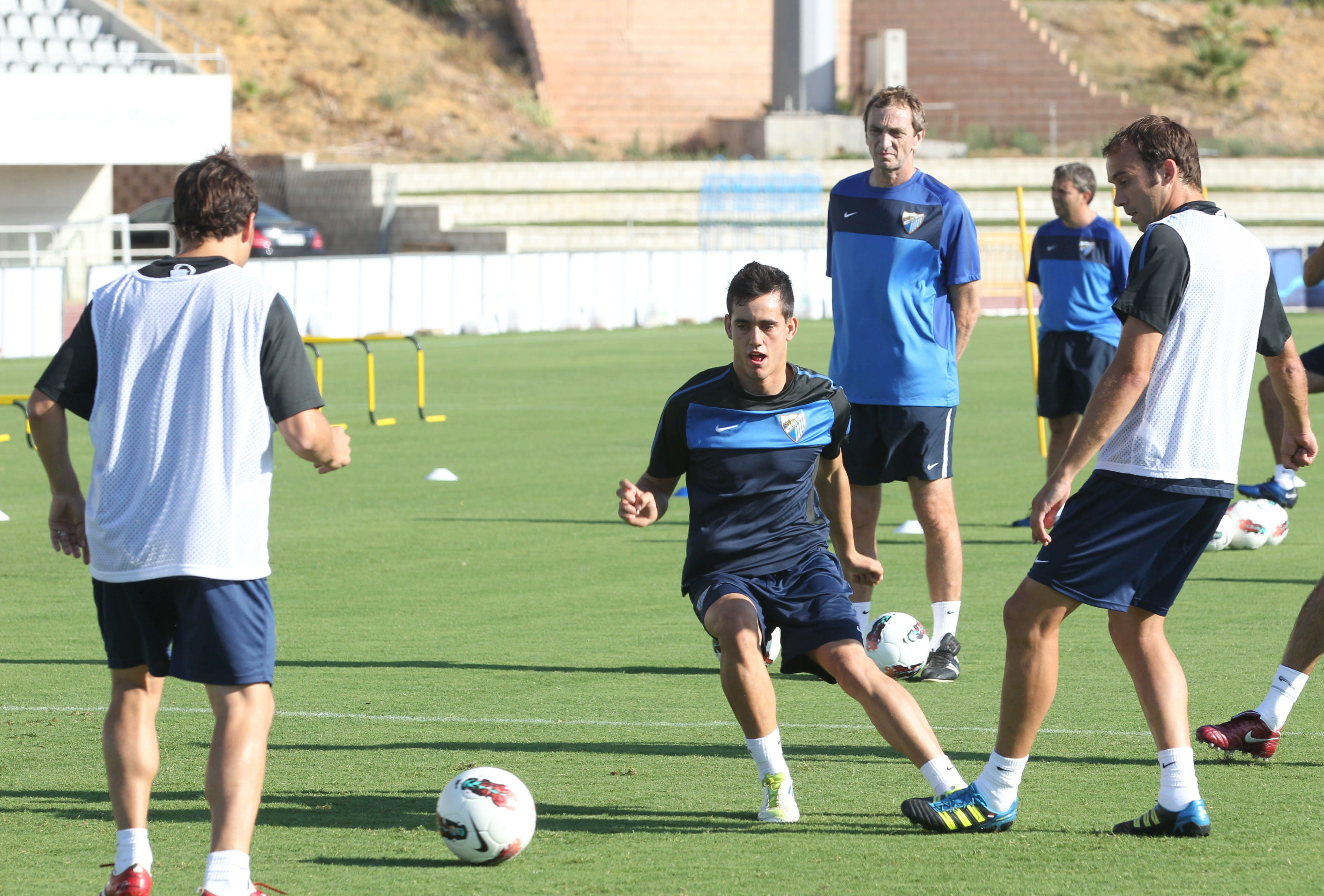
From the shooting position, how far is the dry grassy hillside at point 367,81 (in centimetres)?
4722

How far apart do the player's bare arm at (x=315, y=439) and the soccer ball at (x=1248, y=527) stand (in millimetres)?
7143

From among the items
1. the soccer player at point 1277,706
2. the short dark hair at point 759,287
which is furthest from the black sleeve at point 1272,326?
the short dark hair at point 759,287

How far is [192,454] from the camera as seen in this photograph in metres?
4.14

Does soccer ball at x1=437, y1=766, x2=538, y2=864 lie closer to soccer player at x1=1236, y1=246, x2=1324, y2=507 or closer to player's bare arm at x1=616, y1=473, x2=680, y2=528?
player's bare arm at x1=616, y1=473, x2=680, y2=528

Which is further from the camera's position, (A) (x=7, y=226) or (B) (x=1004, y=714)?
(A) (x=7, y=226)

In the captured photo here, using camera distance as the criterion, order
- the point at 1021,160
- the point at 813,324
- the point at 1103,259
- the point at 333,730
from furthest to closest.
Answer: the point at 1021,160 < the point at 813,324 < the point at 1103,259 < the point at 333,730

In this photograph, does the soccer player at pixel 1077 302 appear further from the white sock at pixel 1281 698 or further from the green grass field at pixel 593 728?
the white sock at pixel 1281 698

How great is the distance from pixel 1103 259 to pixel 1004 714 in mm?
6427

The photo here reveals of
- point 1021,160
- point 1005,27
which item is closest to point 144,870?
point 1021,160

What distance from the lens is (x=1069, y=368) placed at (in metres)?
10.9

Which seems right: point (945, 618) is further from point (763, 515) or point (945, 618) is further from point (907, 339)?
point (763, 515)

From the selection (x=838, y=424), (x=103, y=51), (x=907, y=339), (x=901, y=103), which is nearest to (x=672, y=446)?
(x=838, y=424)

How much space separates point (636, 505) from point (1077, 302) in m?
6.38

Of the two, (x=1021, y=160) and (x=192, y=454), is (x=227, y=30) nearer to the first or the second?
(x=1021, y=160)
